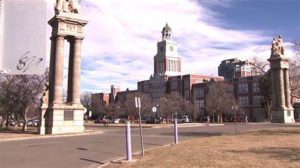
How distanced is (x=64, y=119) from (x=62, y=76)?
14.9 feet

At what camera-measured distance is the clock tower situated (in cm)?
18188

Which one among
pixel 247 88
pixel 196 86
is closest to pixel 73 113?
pixel 247 88

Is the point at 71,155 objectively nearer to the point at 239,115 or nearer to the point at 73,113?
the point at 73,113

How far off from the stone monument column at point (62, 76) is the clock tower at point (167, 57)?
139 metres

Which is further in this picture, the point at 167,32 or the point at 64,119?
the point at 167,32

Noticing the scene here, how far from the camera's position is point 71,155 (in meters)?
17.2

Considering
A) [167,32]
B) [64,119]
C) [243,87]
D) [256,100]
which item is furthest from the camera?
[167,32]

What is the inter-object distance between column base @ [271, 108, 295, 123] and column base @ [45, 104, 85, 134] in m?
33.4

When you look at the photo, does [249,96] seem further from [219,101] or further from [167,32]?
[167,32]

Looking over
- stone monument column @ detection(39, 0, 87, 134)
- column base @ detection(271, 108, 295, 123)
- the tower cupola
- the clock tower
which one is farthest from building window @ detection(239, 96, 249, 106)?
stone monument column @ detection(39, 0, 87, 134)

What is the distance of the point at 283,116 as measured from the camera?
57500mm

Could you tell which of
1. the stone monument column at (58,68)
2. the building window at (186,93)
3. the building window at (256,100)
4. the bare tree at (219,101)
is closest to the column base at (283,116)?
the bare tree at (219,101)

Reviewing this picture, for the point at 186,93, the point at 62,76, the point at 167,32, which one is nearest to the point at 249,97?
the point at 186,93

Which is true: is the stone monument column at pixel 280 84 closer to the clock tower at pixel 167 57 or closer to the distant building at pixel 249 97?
the distant building at pixel 249 97
